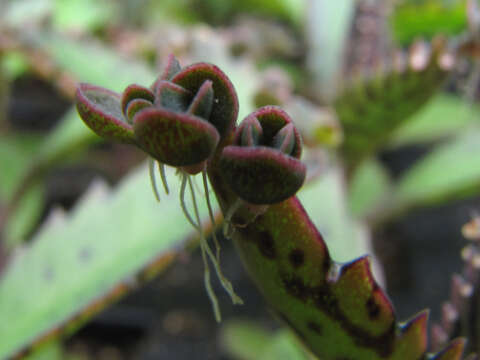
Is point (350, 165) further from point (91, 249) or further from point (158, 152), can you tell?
point (158, 152)

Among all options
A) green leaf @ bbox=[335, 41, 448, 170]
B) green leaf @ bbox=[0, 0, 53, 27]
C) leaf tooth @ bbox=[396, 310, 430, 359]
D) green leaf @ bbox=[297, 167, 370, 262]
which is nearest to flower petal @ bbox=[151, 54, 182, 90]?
leaf tooth @ bbox=[396, 310, 430, 359]

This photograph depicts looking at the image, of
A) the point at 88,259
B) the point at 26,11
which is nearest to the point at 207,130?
the point at 88,259

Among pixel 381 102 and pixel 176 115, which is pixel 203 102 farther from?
pixel 381 102

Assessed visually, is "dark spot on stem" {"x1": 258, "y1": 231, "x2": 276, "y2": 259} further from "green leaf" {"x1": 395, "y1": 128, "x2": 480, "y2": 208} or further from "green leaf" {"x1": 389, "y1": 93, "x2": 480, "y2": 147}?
"green leaf" {"x1": 389, "y1": 93, "x2": 480, "y2": 147}

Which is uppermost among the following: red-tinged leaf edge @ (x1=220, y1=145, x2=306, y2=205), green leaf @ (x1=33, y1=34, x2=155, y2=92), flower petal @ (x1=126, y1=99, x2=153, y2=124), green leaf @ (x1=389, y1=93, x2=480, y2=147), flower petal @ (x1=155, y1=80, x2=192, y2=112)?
flower petal @ (x1=155, y1=80, x2=192, y2=112)

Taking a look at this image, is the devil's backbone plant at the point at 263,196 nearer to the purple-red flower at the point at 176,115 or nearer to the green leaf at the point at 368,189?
the purple-red flower at the point at 176,115

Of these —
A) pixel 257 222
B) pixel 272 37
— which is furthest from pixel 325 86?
pixel 257 222
